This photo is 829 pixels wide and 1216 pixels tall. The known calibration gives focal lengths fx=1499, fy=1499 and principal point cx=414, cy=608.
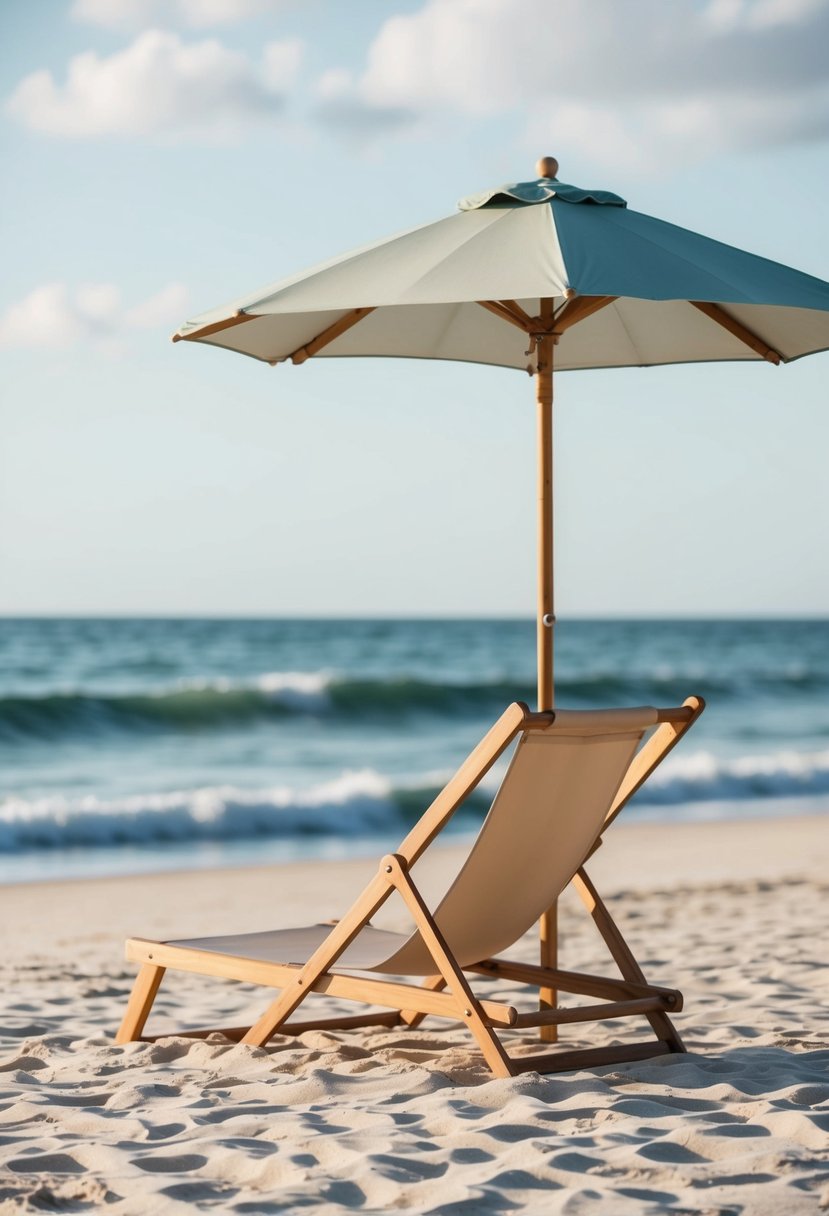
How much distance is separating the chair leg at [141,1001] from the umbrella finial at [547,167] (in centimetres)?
239

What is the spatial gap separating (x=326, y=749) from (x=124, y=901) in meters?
9.82

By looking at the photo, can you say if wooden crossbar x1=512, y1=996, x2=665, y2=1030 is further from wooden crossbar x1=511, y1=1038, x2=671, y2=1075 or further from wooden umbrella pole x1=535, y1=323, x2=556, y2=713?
wooden umbrella pole x1=535, y1=323, x2=556, y2=713

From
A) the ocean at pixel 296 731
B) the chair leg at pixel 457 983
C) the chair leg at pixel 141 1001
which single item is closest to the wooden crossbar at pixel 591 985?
the chair leg at pixel 457 983

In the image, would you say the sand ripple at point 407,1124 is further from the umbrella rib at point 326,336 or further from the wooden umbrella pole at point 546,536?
the umbrella rib at point 326,336

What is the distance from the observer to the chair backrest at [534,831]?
138 inches

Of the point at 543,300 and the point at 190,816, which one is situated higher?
the point at 543,300

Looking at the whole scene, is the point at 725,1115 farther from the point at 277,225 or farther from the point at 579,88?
the point at 277,225

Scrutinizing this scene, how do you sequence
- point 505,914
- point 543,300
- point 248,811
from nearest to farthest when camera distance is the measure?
1. point 505,914
2. point 543,300
3. point 248,811

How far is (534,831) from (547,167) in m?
1.77

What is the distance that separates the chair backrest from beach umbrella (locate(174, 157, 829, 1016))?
0.21 m

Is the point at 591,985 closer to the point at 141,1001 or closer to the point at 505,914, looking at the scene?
the point at 505,914

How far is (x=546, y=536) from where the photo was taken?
394cm

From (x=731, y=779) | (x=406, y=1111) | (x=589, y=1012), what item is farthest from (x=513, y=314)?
(x=731, y=779)

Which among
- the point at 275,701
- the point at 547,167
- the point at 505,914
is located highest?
the point at 547,167
